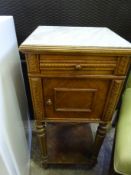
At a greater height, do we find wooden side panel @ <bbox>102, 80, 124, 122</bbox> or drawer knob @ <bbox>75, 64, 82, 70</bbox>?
drawer knob @ <bbox>75, 64, 82, 70</bbox>

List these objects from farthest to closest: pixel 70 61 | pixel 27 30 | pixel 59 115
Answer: pixel 27 30
pixel 59 115
pixel 70 61

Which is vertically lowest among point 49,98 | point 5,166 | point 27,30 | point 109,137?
point 109,137

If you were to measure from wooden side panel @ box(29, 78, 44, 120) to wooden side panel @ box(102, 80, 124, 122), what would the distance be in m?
0.28

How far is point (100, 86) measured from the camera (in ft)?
2.12

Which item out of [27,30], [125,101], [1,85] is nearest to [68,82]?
[1,85]

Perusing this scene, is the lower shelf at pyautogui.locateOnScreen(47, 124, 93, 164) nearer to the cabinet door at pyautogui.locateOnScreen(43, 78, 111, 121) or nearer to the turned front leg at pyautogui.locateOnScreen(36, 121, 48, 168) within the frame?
the turned front leg at pyautogui.locateOnScreen(36, 121, 48, 168)

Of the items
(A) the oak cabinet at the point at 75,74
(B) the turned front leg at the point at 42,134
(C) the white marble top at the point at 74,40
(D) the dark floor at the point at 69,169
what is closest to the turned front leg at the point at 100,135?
(A) the oak cabinet at the point at 75,74

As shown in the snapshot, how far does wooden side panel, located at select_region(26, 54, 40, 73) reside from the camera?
56 cm

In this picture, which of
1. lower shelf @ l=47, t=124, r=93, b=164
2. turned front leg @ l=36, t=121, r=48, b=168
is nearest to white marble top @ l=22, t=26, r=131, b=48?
turned front leg @ l=36, t=121, r=48, b=168

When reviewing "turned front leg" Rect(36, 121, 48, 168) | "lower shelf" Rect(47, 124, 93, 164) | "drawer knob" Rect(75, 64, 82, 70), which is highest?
"drawer knob" Rect(75, 64, 82, 70)

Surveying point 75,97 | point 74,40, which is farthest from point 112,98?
point 74,40

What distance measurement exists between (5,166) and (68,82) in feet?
1.25

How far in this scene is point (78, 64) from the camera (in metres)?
0.58

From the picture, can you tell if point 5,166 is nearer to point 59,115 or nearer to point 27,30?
point 59,115
